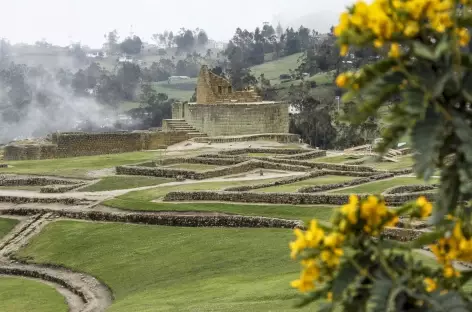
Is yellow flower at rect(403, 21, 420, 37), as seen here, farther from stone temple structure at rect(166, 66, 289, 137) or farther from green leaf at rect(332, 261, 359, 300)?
stone temple structure at rect(166, 66, 289, 137)

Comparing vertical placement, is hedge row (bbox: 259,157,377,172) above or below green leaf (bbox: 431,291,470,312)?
below

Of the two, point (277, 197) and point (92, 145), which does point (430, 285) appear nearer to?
point (277, 197)

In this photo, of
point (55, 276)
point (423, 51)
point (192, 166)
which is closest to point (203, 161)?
point (192, 166)

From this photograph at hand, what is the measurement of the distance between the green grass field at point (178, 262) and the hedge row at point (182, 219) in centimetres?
40

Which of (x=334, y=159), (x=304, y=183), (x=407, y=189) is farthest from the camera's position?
(x=334, y=159)

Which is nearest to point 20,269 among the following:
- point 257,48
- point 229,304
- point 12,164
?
point 229,304

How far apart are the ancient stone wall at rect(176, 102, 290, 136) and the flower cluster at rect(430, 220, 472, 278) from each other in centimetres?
4522

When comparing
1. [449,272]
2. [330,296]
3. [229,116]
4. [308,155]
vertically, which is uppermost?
[229,116]

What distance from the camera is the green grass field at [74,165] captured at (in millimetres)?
34844

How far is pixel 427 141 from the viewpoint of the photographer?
3562 millimetres

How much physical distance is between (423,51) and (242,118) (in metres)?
45.6

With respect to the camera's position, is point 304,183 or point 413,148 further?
point 304,183

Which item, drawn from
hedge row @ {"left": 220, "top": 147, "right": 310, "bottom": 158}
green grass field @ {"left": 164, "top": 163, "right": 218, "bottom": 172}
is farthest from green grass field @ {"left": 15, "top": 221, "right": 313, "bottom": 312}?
hedge row @ {"left": 220, "top": 147, "right": 310, "bottom": 158}

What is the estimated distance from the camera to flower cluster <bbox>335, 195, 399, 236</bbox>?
3.78 meters
